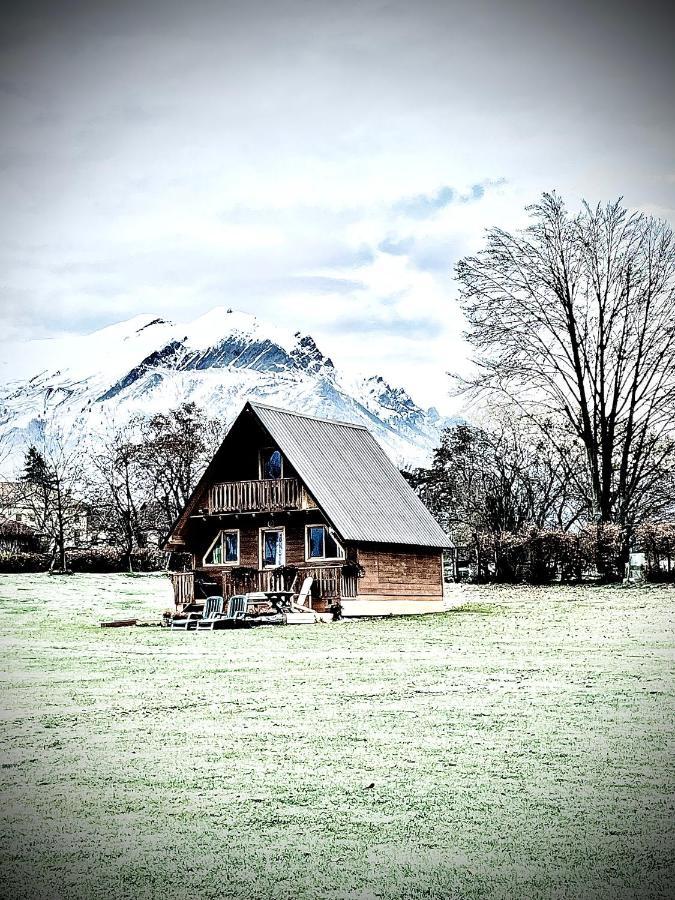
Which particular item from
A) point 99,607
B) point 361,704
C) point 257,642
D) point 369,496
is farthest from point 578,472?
point 361,704

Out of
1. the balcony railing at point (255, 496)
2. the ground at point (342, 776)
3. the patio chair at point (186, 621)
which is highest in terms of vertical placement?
the balcony railing at point (255, 496)

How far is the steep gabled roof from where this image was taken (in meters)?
30.4

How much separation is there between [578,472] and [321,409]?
14631 cm

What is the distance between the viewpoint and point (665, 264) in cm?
3656

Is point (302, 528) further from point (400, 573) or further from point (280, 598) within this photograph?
point (400, 573)

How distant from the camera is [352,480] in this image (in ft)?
108

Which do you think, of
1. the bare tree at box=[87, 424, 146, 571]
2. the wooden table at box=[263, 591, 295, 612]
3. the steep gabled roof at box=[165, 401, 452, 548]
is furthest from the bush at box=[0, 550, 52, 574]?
the wooden table at box=[263, 591, 295, 612]

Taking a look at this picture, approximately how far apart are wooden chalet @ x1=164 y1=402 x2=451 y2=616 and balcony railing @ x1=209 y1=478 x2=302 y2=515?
0.03 metres

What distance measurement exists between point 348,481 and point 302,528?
8.30 ft

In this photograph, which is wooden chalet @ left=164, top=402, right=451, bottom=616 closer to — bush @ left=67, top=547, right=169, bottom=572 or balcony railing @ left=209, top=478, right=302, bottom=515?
balcony railing @ left=209, top=478, right=302, bottom=515

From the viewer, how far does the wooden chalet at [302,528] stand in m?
30.0

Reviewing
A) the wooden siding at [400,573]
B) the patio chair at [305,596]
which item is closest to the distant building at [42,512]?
the wooden siding at [400,573]

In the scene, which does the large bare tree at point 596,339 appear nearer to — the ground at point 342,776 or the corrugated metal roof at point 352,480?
the corrugated metal roof at point 352,480

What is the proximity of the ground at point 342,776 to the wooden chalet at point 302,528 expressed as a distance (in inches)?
511
